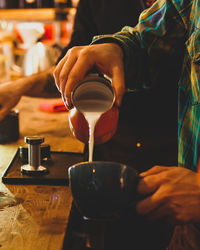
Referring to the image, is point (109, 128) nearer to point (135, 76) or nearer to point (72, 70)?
point (72, 70)

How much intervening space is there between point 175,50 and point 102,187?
0.92 meters

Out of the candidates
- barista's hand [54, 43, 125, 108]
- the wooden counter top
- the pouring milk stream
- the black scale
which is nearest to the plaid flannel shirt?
barista's hand [54, 43, 125, 108]

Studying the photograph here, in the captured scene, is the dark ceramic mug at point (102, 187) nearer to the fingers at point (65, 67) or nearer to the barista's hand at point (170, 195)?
the barista's hand at point (170, 195)

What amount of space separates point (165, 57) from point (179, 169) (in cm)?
67

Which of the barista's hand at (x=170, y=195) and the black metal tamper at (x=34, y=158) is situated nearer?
the barista's hand at (x=170, y=195)

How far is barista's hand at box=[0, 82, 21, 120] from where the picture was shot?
4.89 ft

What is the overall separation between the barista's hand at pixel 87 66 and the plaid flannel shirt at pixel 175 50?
0.13 metres

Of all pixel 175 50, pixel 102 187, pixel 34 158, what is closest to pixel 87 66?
pixel 34 158

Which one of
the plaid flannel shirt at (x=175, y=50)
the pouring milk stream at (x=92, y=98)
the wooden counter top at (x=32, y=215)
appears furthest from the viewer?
the plaid flannel shirt at (x=175, y=50)

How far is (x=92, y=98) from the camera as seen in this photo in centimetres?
103

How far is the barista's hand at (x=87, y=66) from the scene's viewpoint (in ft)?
3.33

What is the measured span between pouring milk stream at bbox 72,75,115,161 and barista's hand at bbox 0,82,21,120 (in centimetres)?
55

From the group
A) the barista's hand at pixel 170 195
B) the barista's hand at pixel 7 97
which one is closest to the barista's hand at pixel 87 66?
the barista's hand at pixel 170 195

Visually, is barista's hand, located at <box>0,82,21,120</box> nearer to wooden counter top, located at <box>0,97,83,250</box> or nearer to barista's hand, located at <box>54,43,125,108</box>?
wooden counter top, located at <box>0,97,83,250</box>
